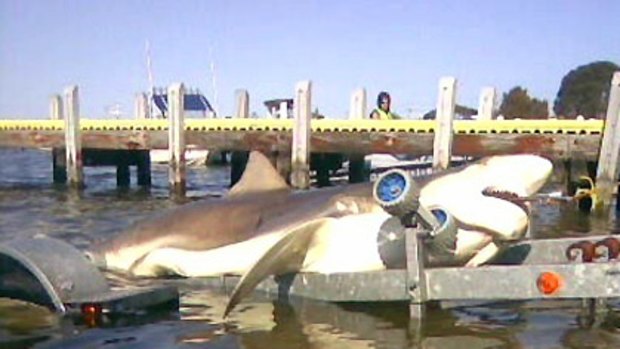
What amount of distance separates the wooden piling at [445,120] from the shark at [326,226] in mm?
8430

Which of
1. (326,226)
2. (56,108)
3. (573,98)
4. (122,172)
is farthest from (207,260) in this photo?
(573,98)

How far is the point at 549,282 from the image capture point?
17.8ft

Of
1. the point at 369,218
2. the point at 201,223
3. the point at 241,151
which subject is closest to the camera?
the point at 369,218

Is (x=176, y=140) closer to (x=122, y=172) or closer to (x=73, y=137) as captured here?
(x=73, y=137)

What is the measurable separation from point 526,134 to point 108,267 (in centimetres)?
960

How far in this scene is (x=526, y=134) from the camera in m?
15.5

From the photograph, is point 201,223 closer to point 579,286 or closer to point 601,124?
point 579,286

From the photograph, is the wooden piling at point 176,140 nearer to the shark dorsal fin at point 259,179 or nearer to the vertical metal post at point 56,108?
the vertical metal post at point 56,108

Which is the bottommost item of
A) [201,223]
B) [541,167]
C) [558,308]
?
[558,308]

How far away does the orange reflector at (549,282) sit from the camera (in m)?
5.41

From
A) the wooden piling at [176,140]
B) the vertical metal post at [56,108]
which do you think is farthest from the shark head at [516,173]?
the vertical metal post at [56,108]

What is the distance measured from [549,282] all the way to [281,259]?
190 cm

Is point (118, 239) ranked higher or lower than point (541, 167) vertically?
lower

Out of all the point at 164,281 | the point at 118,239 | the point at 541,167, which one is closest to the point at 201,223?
the point at 164,281
